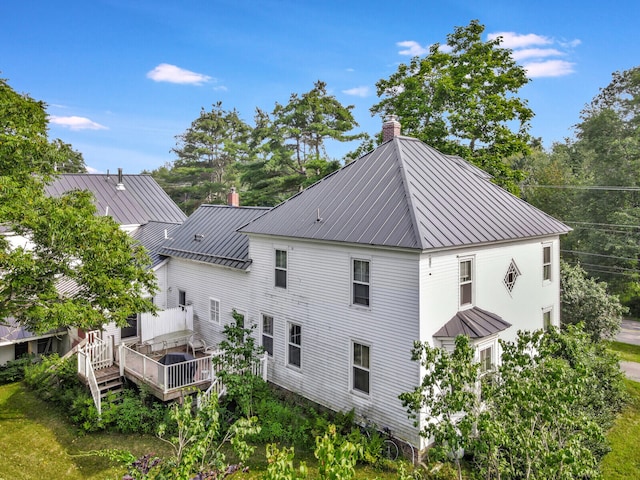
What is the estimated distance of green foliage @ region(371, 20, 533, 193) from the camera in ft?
83.6

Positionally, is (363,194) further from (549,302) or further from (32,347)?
(32,347)

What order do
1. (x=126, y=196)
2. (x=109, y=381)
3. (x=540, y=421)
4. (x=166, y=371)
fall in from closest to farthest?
(x=540, y=421)
(x=166, y=371)
(x=109, y=381)
(x=126, y=196)

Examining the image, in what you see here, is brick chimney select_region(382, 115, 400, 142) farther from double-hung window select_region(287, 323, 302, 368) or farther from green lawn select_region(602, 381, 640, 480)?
green lawn select_region(602, 381, 640, 480)

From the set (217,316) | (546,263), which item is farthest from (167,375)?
(546,263)

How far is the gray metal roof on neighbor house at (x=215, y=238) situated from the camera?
18.0 metres

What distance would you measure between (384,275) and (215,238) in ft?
32.4

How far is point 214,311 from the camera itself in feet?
61.9

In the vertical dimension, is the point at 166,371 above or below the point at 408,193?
below

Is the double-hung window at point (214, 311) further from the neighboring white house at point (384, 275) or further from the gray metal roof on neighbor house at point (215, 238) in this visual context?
the gray metal roof on neighbor house at point (215, 238)

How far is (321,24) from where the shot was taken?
18703 millimetres

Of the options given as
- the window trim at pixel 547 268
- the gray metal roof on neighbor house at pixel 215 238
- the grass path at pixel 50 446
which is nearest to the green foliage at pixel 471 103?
the window trim at pixel 547 268

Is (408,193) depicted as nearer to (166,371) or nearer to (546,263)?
(546,263)

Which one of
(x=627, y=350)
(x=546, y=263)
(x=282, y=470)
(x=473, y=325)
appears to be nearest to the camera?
(x=282, y=470)

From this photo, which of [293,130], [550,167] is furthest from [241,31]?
[550,167]
